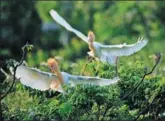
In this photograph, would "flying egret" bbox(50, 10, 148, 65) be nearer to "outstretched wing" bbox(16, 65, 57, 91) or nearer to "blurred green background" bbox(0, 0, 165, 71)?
"outstretched wing" bbox(16, 65, 57, 91)

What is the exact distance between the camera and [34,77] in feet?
9.46

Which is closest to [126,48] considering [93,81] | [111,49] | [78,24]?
[111,49]

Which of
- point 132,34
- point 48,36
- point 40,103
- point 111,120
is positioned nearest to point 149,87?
point 111,120

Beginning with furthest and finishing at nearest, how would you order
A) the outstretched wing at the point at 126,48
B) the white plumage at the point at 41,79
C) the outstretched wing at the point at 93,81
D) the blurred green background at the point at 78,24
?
the blurred green background at the point at 78,24, the outstretched wing at the point at 126,48, the white plumage at the point at 41,79, the outstretched wing at the point at 93,81

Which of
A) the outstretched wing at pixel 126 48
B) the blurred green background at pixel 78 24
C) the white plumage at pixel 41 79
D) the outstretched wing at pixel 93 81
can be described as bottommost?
the outstretched wing at pixel 93 81

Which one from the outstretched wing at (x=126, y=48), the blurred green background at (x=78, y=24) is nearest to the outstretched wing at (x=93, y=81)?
the outstretched wing at (x=126, y=48)

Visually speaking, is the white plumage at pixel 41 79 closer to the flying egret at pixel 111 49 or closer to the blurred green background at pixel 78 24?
the flying egret at pixel 111 49

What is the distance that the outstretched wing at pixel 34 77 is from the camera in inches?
113

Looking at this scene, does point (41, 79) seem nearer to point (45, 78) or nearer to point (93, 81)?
point (45, 78)

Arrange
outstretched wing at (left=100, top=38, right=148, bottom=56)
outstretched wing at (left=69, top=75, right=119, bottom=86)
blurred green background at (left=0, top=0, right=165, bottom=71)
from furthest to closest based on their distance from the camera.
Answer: blurred green background at (left=0, top=0, right=165, bottom=71) → outstretched wing at (left=100, top=38, right=148, bottom=56) → outstretched wing at (left=69, top=75, right=119, bottom=86)

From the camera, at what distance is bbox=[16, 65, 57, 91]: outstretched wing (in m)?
2.86

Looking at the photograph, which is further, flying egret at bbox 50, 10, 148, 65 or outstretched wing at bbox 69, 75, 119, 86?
flying egret at bbox 50, 10, 148, 65

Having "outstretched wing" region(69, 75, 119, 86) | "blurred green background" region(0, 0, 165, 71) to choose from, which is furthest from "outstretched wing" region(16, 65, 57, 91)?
"blurred green background" region(0, 0, 165, 71)

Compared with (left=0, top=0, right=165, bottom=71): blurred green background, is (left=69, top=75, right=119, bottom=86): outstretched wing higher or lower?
lower
